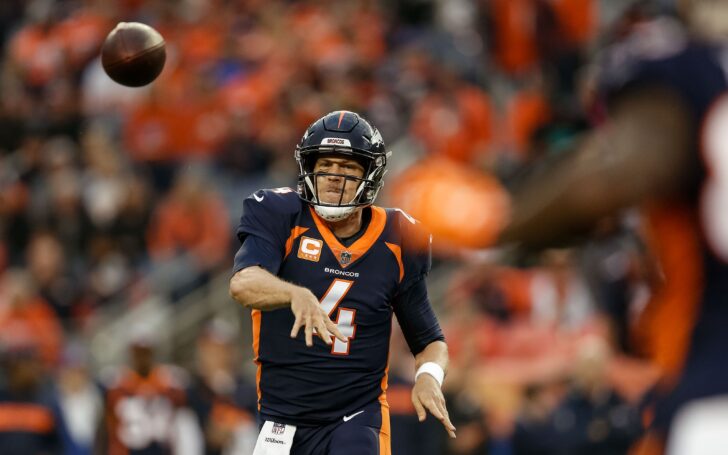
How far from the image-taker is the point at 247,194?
12.7 meters

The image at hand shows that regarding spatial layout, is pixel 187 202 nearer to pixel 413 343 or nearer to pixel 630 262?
pixel 630 262

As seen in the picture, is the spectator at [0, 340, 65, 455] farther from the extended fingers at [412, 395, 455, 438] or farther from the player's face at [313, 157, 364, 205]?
the extended fingers at [412, 395, 455, 438]

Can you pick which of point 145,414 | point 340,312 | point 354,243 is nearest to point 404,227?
point 354,243

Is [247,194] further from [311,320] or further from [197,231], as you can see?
[311,320]

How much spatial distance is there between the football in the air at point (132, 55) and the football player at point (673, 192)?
10.6 ft

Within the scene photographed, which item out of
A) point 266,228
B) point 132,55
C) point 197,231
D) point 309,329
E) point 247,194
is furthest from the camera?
point 247,194

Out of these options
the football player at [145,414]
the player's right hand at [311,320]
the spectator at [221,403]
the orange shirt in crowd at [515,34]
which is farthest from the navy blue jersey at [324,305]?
the orange shirt in crowd at [515,34]

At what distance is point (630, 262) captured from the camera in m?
10.9

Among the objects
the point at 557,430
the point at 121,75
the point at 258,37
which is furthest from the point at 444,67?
the point at 121,75

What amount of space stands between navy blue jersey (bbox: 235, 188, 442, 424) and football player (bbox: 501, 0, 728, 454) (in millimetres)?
2190

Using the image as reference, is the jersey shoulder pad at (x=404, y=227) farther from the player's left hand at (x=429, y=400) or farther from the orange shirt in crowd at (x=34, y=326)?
the orange shirt in crowd at (x=34, y=326)

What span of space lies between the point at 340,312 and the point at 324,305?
7cm

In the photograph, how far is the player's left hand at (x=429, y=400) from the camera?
4986 mm

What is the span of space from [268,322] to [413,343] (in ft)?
2.21
